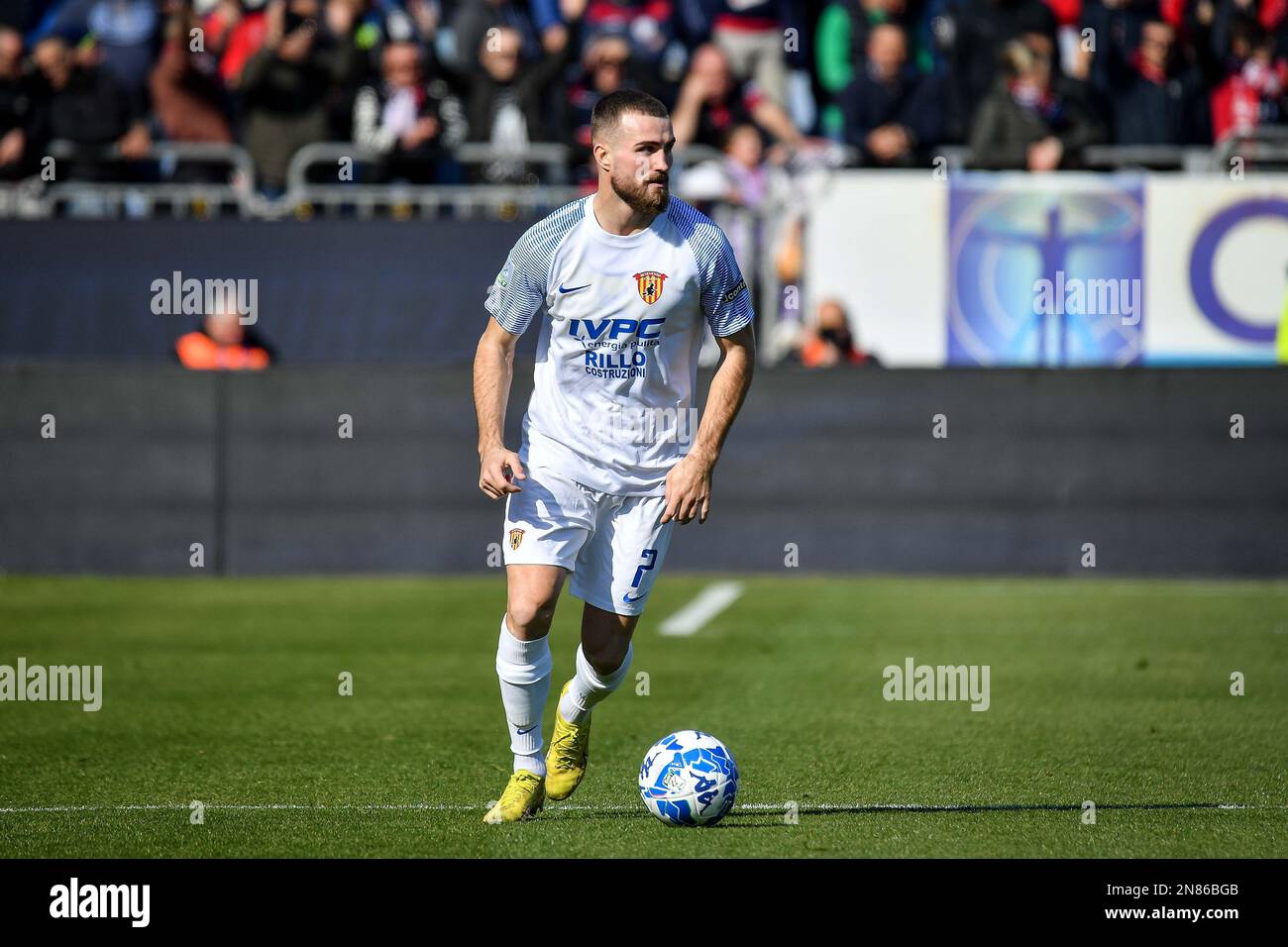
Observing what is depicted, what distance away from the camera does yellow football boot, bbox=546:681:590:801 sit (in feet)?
25.8

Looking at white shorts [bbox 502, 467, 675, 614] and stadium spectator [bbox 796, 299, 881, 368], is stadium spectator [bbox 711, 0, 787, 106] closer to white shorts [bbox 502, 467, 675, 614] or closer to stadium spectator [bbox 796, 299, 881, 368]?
stadium spectator [bbox 796, 299, 881, 368]

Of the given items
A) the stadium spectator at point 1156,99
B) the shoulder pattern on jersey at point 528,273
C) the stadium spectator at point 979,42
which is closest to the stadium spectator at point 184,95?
the stadium spectator at point 979,42

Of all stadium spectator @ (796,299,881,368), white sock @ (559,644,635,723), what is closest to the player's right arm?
white sock @ (559,644,635,723)

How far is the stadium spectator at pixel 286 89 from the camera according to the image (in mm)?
17781

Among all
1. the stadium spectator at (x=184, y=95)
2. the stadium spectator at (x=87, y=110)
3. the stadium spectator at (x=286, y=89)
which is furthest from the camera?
the stadium spectator at (x=184, y=95)

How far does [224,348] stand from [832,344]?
502cm

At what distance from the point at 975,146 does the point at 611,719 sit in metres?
8.55

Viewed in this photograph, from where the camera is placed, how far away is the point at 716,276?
7.46m

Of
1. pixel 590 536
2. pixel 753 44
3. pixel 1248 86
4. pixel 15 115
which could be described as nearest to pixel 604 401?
pixel 590 536

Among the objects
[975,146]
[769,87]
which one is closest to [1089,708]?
[975,146]

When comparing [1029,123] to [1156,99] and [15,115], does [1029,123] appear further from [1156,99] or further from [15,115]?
[15,115]

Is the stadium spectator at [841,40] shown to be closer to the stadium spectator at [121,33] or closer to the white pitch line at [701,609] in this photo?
the white pitch line at [701,609]

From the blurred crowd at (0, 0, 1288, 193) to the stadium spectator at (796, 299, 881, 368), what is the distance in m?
1.29

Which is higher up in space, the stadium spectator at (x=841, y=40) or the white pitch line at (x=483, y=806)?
the stadium spectator at (x=841, y=40)
